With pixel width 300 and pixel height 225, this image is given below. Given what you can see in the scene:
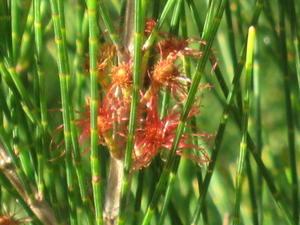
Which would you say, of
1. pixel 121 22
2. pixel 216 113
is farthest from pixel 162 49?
pixel 216 113

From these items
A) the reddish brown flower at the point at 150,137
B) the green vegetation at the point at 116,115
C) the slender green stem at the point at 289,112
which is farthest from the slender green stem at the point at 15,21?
the slender green stem at the point at 289,112

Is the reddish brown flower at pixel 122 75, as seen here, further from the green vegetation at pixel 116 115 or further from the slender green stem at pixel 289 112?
the slender green stem at pixel 289 112

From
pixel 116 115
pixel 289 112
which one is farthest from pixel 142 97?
pixel 289 112

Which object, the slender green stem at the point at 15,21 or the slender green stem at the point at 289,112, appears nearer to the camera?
the slender green stem at the point at 15,21

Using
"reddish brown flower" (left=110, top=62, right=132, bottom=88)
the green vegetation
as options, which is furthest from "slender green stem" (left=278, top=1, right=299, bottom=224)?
"reddish brown flower" (left=110, top=62, right=132, bottom=88)

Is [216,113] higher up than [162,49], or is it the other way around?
[162,49]

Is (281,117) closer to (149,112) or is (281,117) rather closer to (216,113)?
(216,113)

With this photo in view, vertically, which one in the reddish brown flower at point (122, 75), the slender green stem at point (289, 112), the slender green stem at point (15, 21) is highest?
the slender green stem at point (15, 21)

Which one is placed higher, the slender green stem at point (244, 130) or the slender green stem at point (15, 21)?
the slender green stem at point (15, 21)

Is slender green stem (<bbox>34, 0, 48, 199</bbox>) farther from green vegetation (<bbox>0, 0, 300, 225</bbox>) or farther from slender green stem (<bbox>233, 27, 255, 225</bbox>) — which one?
slender green stem (<bbox>233, 27, 255, 225</bbox>)

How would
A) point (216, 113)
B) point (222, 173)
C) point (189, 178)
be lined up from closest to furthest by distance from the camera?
point (189, 178) < point (222, 173) < point (216, 113)
